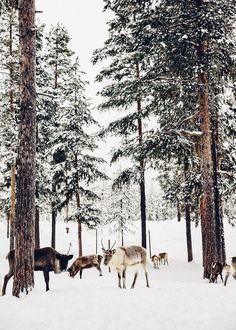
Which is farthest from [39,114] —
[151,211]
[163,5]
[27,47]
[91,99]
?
[151,211]

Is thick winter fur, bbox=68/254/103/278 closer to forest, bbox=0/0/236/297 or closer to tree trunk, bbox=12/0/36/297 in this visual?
forest, bbox=0/0/236/297

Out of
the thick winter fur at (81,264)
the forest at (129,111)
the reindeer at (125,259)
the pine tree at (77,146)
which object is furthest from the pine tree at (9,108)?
the reindeer at (125,259)

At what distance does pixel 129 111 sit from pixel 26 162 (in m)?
14.7

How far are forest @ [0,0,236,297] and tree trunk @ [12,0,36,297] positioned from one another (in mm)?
26

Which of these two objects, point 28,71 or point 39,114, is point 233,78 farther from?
point 39,114

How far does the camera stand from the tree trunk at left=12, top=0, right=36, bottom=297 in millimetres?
9000

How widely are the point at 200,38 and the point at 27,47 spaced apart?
6345mm

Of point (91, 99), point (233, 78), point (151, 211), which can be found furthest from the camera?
point (151, 211)

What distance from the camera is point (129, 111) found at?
77.2 feet

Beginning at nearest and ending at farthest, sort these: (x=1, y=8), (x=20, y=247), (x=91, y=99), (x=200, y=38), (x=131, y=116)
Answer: (x=20, y=247) < (x=1, y=8) < (x=200, y=38) < (x=131, y=116) < (x=91, y=99)

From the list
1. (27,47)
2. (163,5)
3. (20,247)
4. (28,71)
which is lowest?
(20,247)

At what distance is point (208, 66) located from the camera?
13344 mm

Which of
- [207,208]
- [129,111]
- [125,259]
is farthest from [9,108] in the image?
[125,259]

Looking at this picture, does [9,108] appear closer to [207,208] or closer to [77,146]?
[77,146]
